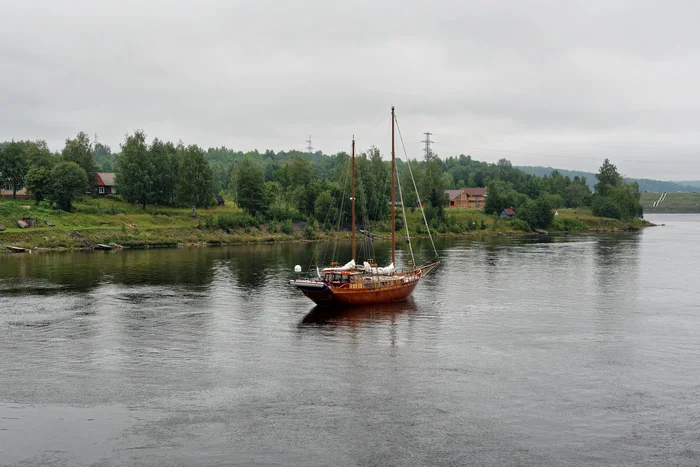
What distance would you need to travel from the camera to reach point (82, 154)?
154 m

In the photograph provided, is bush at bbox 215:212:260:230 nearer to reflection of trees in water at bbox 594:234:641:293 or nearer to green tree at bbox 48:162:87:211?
green tree at bbox 48:162:87:211

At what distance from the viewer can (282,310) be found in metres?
57.8

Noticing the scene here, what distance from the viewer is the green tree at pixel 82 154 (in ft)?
497

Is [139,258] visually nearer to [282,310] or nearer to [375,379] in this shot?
[282,310]

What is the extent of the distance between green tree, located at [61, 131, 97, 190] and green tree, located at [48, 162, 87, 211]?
58.1 ft

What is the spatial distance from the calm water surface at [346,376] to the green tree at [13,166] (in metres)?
72.4

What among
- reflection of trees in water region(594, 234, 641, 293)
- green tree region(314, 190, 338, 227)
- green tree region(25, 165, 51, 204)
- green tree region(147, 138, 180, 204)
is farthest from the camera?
green tree region(314, 190, 338, 227)

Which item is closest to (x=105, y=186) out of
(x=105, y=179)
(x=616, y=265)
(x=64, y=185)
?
(x=105, y=179)

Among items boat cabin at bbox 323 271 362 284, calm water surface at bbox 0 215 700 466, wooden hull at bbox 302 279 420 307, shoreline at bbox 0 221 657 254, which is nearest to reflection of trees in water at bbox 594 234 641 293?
calm water surface at bbox 0 215 700 466

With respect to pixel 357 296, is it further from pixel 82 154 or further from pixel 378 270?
pixel 82 154

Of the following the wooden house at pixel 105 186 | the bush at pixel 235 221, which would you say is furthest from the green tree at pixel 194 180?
the wooden house at pixel 105 186

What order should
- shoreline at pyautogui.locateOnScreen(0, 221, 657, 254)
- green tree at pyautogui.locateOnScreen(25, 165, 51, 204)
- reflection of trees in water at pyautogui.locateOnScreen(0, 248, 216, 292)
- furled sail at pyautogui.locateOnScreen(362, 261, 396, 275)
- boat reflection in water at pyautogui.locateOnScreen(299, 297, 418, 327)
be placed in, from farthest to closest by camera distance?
green tree at pyautogui.locateOnScreen(25, 165, 51, 204) < shoreline at pyautogui.locateOnScreen(0, 221, 657, 254) < reflection of trees in water at pyautogui.locateOnScreen(0, 248, 216, 292) < furled sail at pyautogui.locateOnScreen(362, 261, 396, 275) < boat reflection in water at pyautogui.locateOnScreen(299, 297, 418, 327)

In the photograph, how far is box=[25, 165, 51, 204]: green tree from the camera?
129750 millimetres

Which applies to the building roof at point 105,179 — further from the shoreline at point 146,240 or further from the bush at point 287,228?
the bush at point 287,228
